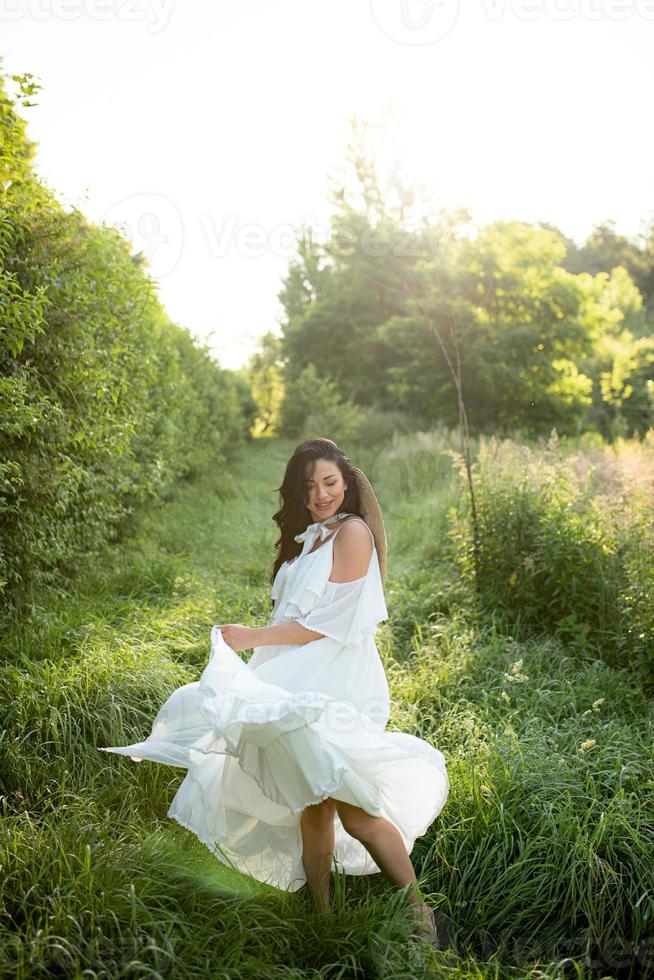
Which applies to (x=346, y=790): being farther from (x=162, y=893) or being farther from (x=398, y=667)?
(x=398, y=667)

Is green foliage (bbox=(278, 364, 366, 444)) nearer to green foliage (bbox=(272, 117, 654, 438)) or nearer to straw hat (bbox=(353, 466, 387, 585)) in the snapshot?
green foliage (bbox=(272, 117, 654, 438))

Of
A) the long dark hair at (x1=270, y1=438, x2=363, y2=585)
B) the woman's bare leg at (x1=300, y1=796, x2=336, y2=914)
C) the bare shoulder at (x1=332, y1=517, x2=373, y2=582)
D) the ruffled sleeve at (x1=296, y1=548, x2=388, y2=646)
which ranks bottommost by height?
the woman's bare leg at (x1=300, y1=796, x2=336, y2=914)

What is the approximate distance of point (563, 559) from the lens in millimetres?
5477

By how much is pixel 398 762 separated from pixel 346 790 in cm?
29

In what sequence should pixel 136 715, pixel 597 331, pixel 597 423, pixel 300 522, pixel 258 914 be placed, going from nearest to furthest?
pixel 258 914 < pixel 300 522 < pixel 136 715 < pixel 597 331 < pixel 597 423

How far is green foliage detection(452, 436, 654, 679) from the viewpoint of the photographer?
491cm

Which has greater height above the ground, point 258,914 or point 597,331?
point 597,331

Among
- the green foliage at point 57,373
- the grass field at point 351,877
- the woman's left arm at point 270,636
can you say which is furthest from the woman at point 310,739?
the green foliage at point 57,373

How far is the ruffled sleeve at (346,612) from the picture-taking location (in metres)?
2.69

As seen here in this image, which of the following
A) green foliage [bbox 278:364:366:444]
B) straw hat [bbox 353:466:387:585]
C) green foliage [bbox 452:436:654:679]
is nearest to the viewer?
straw hat [bbox 353:466:387:585]

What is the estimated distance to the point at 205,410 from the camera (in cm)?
1309

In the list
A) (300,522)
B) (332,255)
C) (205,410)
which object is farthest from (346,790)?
(332,255)

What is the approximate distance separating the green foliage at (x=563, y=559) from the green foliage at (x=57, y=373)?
117 inches

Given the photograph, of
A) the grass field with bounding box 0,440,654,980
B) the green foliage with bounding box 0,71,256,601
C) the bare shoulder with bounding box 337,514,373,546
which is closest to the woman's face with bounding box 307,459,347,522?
the bare shoulder with bounding box 337,514,373,546
